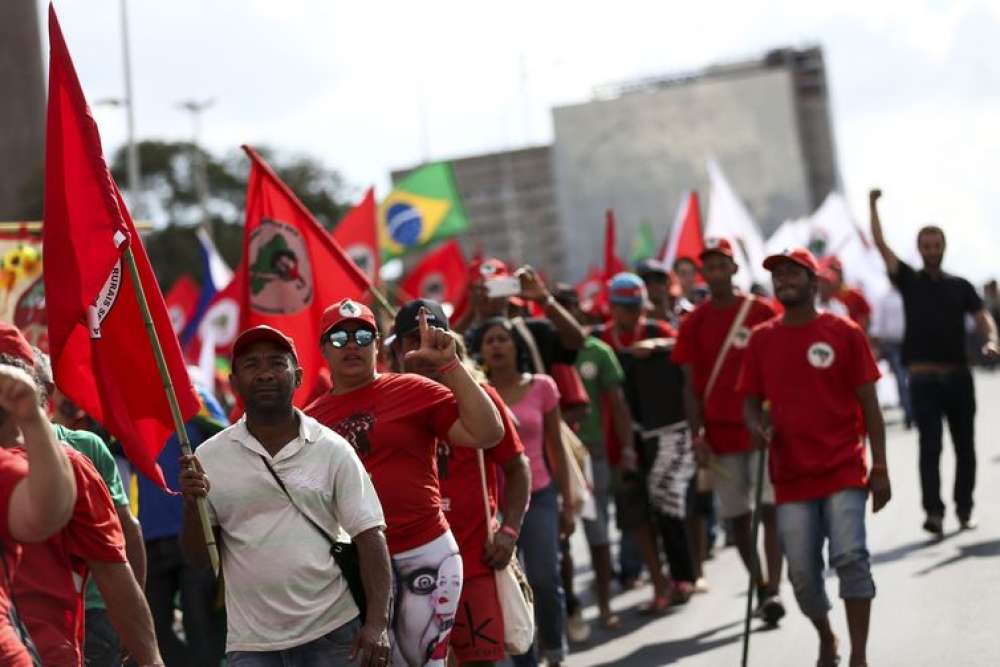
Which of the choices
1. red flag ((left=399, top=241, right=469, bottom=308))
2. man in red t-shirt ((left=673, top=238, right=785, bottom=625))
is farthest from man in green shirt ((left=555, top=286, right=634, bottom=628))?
red flag ((left=399, top=241, right=469, bottom=308))

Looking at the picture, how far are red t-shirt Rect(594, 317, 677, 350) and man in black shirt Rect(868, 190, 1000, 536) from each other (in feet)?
4.80

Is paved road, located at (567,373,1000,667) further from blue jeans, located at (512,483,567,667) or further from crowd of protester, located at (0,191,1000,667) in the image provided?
blue jeans, located at (512,483,567,667)

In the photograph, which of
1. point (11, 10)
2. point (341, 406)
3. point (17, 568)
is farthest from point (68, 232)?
point (11, 10)

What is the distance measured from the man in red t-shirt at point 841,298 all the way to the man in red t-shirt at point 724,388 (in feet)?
34.2

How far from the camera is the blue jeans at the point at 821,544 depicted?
8711 millimetres

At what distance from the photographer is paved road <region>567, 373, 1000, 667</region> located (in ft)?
31.0

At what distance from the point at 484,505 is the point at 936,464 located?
19.2 feet

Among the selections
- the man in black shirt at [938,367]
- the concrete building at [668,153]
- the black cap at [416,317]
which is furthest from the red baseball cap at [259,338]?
the concrete building at [668,153]

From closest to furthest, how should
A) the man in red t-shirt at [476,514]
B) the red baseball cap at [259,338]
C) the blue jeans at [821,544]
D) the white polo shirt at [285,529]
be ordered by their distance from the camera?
the white polo shirt at [285,529] → the red baseball cap at [259,338] → the man in red t-shirt at [476,514] → the blue jeans at [821,544]

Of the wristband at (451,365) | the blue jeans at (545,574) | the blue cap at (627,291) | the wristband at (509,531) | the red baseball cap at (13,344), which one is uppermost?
the red baseball cap at (13,344)

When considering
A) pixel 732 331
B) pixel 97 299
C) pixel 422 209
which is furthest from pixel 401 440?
pixel 422 209

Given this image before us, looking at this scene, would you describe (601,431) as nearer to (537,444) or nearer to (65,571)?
(537,444)

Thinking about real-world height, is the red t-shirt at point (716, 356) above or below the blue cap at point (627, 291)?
below

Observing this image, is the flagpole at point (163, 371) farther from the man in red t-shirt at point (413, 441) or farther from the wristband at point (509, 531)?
the wristband at point (509, 531)
